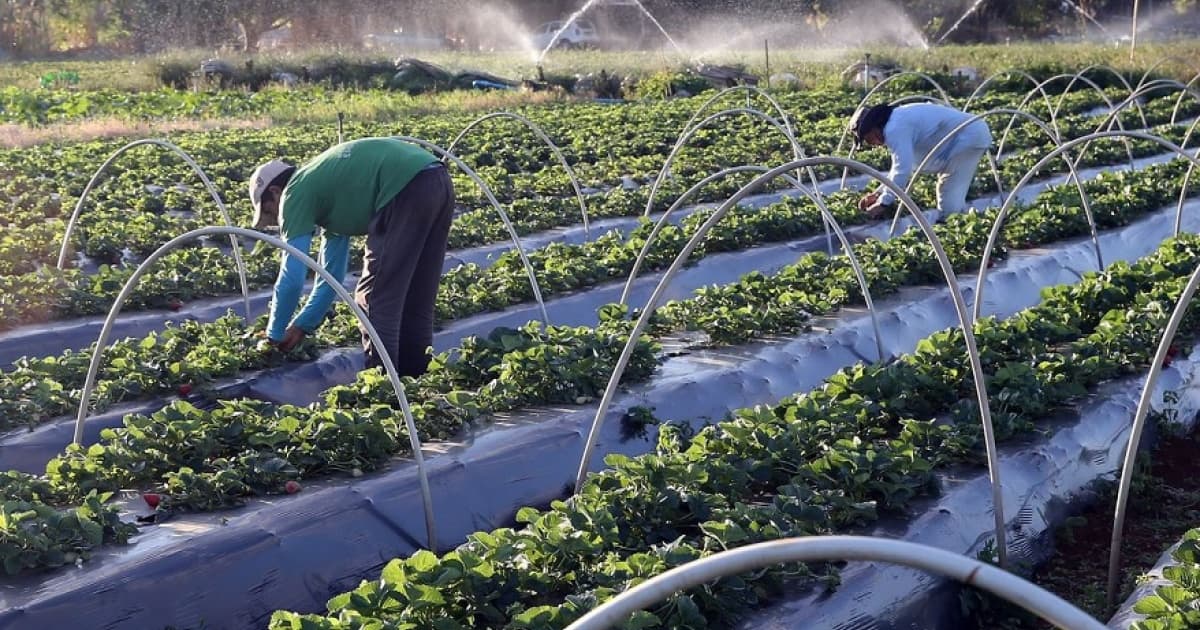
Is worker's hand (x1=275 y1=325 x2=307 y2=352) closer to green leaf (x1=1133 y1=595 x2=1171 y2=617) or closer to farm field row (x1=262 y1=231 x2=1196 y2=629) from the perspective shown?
farm field row (x1=262 y1=231 x2=1196 y2=629)

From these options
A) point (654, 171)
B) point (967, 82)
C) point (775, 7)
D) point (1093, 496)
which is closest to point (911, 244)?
point (1093, 496)

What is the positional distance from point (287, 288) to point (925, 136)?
273 inches

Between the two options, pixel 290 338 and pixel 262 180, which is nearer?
pixel 262 180

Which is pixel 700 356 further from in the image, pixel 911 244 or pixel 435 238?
pixel 911 244

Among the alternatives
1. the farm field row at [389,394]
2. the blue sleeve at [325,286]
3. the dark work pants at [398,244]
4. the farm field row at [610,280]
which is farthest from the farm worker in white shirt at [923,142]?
the blue sleeve at [325,286]

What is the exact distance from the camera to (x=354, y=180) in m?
7.12

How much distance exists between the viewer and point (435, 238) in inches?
294

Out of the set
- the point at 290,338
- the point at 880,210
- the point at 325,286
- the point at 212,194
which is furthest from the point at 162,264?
the point at 880,210

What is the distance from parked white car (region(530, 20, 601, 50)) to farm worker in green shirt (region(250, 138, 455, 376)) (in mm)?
42363

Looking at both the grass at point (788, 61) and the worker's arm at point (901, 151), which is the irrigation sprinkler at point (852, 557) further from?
the grass at point (788, 61)

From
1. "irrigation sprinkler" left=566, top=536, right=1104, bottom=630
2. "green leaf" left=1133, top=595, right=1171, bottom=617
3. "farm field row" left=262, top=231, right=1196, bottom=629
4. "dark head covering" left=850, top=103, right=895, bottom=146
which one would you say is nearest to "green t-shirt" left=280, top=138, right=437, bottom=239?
"farm field row" left=262, top=231, right=1196, bottom=629

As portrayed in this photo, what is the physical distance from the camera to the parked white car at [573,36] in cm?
4947

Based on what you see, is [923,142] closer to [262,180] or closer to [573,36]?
[262,180]

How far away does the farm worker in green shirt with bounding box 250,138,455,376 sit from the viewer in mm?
6988
